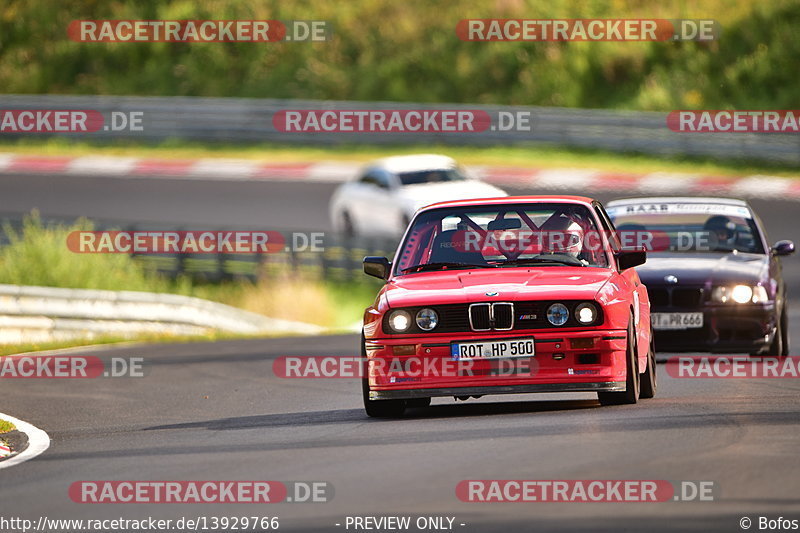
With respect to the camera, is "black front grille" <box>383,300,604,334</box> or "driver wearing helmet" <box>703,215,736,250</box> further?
"driver wearing helmet" <box>703,215,736,250</box>

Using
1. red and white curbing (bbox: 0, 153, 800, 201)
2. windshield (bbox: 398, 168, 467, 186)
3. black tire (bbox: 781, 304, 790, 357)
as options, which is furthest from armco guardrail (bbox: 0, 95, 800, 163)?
black tire (bbox: 781, 304, 790, 357)

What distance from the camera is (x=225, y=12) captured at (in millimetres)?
49531

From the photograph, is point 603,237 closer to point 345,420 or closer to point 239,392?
point 345,420

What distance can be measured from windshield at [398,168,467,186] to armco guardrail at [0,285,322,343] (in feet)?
19.0

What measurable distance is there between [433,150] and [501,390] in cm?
2861

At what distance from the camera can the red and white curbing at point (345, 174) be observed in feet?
106

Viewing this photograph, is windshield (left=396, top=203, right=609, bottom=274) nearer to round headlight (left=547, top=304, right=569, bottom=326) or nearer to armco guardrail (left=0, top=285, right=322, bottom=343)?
round headlight (left=547, top=304, right=569, bottom=326)

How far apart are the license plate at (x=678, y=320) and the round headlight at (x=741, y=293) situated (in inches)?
13.6

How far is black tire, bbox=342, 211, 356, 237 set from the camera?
3131 cm

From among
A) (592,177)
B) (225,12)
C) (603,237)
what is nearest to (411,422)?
(603,237)

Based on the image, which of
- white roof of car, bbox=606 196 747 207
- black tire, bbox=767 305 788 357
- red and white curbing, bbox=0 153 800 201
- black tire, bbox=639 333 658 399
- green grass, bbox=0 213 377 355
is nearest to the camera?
black tire, bbox=639 333 658 399

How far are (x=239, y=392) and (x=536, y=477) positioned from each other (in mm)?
6151

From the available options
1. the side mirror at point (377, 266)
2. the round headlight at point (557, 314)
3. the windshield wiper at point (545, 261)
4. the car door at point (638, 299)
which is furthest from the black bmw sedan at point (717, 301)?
the round headlight at point (557, 314)

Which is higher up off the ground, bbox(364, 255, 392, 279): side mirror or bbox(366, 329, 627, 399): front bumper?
bbox(364, 255, 392, 279): side mirror
